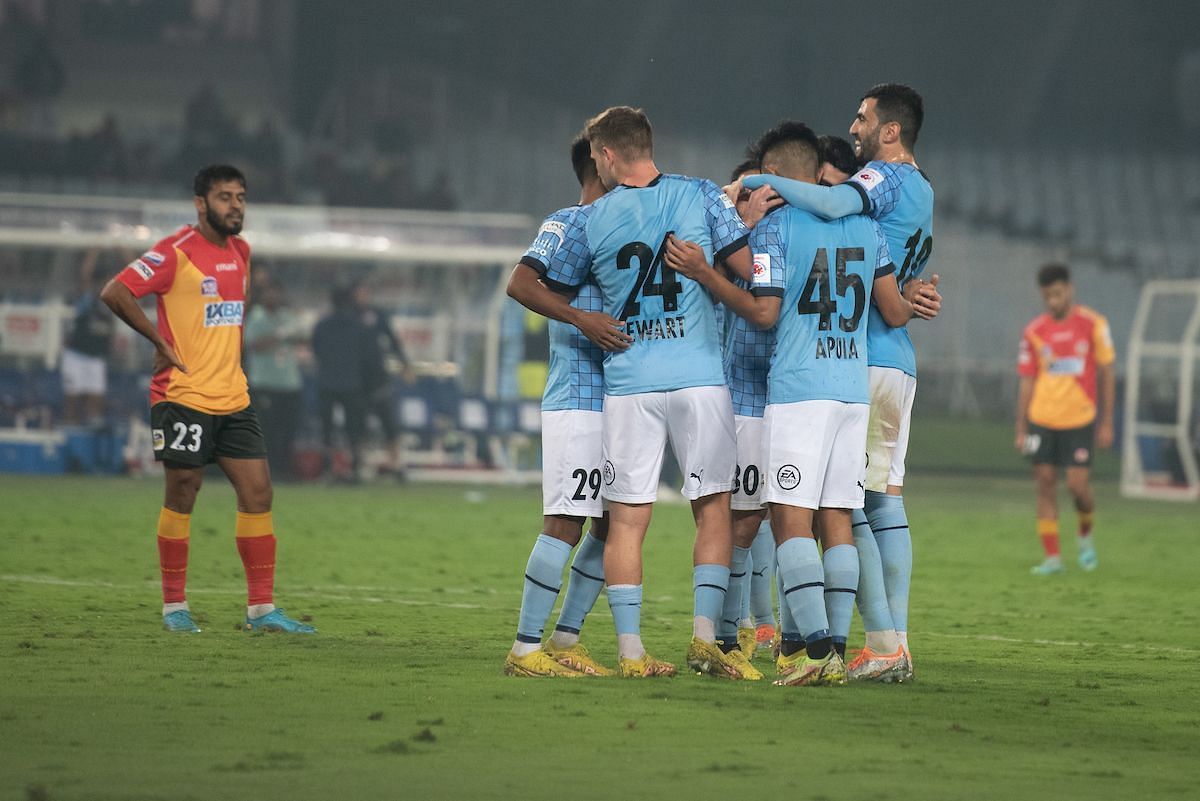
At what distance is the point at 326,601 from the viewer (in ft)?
31.0

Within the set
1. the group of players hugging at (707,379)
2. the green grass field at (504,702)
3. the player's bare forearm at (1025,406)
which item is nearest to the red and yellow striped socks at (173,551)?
the green grass field at (504,702)

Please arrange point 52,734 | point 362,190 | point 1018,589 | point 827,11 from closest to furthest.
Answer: point 52,734
point 1018,589
point 362,190
point 827,11

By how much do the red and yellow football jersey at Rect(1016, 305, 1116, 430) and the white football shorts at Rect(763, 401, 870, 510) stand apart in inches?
281

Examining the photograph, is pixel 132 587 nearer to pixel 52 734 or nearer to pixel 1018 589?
pixel 52 734

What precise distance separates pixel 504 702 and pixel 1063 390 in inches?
338

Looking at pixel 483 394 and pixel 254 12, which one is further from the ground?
pixel 254 12

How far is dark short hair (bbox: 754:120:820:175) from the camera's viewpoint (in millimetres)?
6852

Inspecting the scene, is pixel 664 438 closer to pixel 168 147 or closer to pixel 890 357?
pixel 890 357

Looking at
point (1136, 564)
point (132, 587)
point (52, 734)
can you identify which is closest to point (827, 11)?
point (1136, 564)

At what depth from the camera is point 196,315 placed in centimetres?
816

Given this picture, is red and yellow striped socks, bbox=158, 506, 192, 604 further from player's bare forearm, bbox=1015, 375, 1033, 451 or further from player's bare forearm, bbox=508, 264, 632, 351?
player's bare forearm, bbox=1015, 375, 1033, 451

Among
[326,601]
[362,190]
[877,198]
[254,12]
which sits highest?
[254,12]

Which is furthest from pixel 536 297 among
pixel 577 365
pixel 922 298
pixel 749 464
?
pixel 922 298

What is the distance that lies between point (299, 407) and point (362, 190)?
12.7 meters
